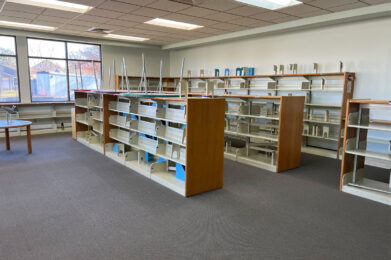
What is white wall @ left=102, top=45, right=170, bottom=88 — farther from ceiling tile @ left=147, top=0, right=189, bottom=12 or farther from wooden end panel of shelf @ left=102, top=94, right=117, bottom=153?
ceiling tile @ left=147, top=0, right=189, bottom=12

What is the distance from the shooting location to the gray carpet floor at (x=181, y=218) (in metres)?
2.56

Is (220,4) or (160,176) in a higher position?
(220,4)

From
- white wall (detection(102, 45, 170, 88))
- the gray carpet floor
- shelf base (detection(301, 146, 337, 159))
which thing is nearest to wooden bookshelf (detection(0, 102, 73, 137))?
white wall (detection(102, 45, 170, 88))

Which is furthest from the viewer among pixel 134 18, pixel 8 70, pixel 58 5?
pixel 8 70

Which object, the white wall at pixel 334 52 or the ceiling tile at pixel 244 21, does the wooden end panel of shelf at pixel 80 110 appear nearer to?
the ceiling tile at pixel 244 21

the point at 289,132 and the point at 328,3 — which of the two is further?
the point at 289,132

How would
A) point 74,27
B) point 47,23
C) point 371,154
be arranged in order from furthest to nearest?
point 74,27, point 47,23, point 371,154

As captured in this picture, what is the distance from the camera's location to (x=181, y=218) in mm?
3186

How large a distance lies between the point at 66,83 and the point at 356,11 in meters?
8.52

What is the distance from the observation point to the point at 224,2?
497 centimetres

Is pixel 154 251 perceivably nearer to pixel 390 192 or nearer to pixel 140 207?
pixel 140 207

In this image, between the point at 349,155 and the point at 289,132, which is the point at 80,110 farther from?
the point at 349,155

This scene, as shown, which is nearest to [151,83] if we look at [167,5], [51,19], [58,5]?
[51,19]

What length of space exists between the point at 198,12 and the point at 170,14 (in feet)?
2.05
